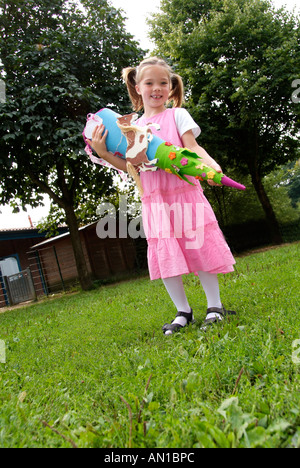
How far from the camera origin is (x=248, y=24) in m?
14.1

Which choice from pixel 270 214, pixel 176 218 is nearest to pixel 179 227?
pixel 176 218

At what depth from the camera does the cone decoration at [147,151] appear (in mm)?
2411

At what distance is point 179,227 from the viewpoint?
273 centimetres

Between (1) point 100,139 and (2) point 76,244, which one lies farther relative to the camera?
(2) point 76,244

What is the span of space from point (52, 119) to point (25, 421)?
9575mm

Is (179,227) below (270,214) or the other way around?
the other way around

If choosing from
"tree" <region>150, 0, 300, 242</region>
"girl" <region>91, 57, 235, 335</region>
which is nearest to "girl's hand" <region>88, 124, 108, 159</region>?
"girl" <region>91, 57, 235, 335</region>

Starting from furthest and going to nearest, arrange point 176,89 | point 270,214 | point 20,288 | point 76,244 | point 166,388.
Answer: point 270,214, point 20,288, point 76,244, point 176,89, point 166,388

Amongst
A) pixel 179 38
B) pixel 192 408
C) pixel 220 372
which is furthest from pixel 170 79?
pixel 179 38

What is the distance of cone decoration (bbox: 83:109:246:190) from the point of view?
7.91 feet

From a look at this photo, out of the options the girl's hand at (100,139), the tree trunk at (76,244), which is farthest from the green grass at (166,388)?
the tree trunk at (76,244)

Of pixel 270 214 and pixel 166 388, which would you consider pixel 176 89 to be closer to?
pixel 166 388

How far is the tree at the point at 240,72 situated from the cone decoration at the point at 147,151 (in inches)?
454

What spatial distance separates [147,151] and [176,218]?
521 millimetres
